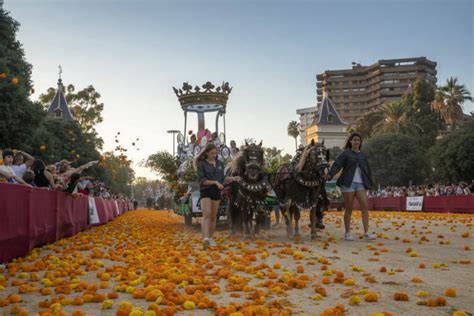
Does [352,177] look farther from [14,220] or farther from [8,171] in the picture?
[8,171]

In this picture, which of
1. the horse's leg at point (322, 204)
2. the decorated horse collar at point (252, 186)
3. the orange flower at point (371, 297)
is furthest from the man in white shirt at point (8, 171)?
the orange flower at point (371, 297)

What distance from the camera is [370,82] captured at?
165 m

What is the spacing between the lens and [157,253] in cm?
930

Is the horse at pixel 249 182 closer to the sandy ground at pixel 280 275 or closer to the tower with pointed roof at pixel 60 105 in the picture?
the sandy ground at pixel 280 275

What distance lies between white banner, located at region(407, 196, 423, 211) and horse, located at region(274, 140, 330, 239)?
2273 centimetres

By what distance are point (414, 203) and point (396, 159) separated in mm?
38665

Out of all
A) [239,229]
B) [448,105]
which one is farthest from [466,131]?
[239,229]

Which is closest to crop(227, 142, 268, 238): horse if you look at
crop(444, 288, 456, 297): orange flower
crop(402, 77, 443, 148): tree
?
crop(444, 288, 456, 297): orange flower

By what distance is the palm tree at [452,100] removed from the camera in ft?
229

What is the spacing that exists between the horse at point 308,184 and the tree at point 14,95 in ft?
71.6

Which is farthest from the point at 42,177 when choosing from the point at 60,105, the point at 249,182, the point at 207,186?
the point at 60,105

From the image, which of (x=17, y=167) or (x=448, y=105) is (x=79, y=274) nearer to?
(x=17, y=167)

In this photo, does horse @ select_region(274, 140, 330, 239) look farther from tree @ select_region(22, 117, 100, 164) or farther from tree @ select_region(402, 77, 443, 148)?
tree @ select_region(402, 77, 443, 148)

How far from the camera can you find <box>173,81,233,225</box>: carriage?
51.0 feet
